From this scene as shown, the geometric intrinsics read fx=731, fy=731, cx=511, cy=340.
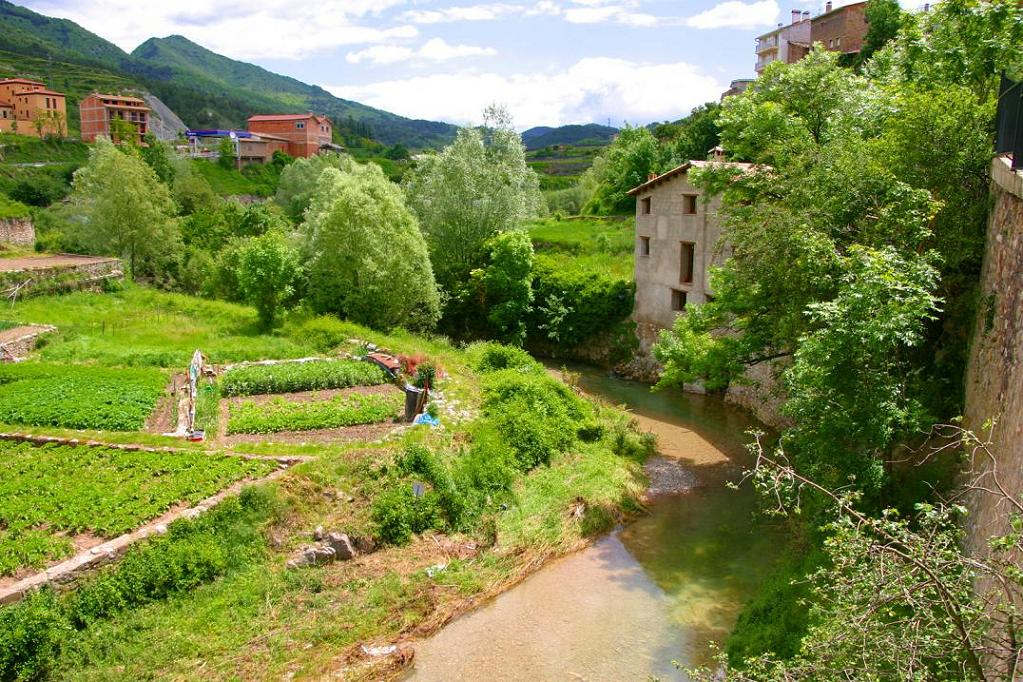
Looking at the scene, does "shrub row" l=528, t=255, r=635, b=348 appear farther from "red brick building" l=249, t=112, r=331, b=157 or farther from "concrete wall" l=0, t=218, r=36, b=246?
"red brick building" l=249, t=112, r=331, b=157

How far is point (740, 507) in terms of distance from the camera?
20141 millimetres

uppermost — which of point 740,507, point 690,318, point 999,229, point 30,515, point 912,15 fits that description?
point 912,15

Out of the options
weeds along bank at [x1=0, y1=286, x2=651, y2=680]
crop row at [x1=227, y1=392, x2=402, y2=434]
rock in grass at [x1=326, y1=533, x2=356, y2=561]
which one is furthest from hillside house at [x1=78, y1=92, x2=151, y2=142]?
rock in grass at [x1=326, y1=533, x2=356, y2=561]

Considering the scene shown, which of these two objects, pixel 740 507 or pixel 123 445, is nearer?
pixel 123 445

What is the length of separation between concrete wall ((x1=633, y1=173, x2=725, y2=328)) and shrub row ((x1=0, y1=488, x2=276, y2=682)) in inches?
823

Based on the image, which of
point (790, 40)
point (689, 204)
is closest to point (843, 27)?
point (790, 40)

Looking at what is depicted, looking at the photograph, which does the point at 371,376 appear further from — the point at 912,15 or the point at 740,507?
the point at 912,15

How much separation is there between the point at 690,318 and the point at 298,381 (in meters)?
12.3

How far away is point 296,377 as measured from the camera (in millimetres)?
22938

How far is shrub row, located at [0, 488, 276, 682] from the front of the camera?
11.2 meters

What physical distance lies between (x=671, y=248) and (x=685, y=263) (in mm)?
974

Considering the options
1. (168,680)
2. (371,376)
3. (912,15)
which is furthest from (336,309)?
(912,15)

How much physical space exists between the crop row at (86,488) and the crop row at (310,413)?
2895 millimetres

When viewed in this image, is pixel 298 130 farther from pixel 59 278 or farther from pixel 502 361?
pixel 502 361
